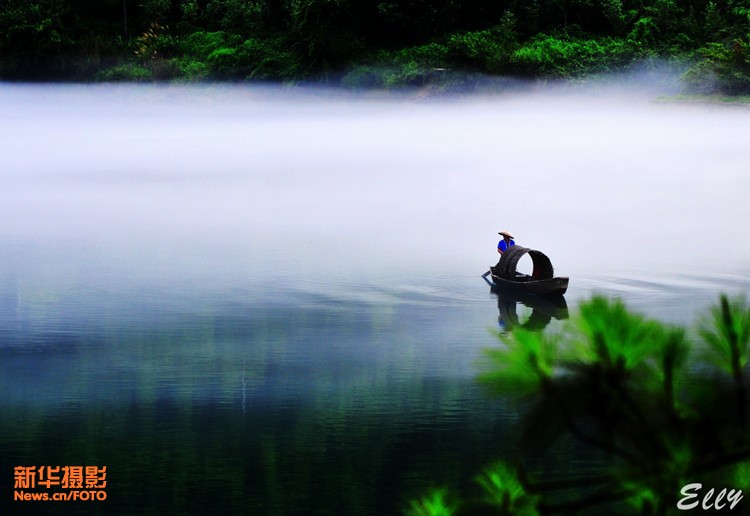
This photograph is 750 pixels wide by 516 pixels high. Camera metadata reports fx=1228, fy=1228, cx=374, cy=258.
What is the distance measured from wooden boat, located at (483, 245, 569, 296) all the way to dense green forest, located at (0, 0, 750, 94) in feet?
46.3

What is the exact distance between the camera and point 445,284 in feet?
42.3

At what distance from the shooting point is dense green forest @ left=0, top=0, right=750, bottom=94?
85.3 feet

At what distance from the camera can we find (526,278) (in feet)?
38.0

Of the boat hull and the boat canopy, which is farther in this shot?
the boat canopy

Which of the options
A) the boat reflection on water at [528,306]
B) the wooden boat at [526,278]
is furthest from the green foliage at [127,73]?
the wooden boat at [526,278]

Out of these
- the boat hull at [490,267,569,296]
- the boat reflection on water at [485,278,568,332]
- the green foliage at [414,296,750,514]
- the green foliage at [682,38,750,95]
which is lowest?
the boat reflection on water at [485,278,568,332]

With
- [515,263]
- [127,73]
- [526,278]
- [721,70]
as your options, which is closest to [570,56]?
[721,70]

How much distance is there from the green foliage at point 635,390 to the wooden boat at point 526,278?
8.95 meters

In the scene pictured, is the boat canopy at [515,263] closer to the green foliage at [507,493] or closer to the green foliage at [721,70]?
the green foliage at [507,493]

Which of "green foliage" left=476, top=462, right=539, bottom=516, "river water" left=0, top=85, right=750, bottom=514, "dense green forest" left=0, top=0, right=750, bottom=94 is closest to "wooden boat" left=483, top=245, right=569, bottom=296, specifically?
"river water" left=0, top=85, right=750, bottom=514

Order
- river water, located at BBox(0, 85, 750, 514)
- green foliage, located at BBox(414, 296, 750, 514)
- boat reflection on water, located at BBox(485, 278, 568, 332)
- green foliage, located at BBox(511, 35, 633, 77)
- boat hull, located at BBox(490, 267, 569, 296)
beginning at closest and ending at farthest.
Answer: green foliage, located at BBox(414, 296, 750, 514)
river water, located at BBox(0, 85, 750, 514)
boat reflection on water, located at BBox(485, 278, 568, 332)
boat hull, located at BBox(490, 267, 569, 296)
green foliage, located at BBox(511, 35, 633, 77)

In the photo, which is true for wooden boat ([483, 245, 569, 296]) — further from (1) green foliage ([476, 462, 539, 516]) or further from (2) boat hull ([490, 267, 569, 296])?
(1) green foliage ([476, 462, 539, 516])

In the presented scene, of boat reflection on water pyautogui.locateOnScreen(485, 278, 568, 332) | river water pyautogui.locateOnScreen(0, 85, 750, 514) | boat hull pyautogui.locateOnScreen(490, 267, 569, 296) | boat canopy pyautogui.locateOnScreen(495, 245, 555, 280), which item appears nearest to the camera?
river water pyautogui.locateOnScreen(0, 85, 750, 514)

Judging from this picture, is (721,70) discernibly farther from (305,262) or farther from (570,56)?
(305,262)
